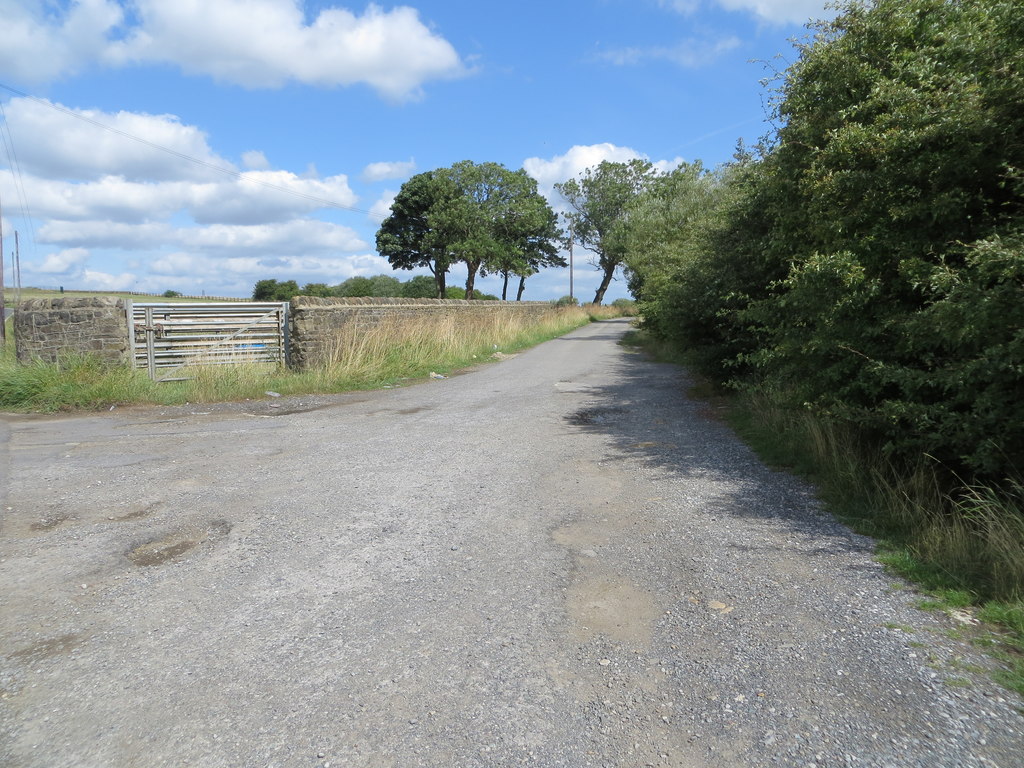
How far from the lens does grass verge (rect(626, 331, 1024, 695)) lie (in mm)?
3701

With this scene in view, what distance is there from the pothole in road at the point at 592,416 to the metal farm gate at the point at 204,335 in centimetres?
813

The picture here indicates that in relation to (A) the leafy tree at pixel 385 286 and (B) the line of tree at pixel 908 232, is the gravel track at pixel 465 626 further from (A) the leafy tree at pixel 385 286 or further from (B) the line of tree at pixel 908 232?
(A) the leafy tree at pixel 385 286

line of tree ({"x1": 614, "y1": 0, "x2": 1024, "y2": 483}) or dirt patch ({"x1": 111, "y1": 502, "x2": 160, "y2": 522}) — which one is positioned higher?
line of tree ({"x1": 614, "y1": 0, "x2": 1024, "y2": 483})

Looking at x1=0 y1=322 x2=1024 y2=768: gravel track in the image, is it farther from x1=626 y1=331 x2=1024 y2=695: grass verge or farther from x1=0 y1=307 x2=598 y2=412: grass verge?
x1=0 y1=307 x2=598 y2=412: grass verge

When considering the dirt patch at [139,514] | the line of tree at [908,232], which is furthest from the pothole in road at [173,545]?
the line of tree at [908,232]

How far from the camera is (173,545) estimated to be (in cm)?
502

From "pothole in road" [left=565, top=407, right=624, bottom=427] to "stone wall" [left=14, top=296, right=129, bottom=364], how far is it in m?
9.47

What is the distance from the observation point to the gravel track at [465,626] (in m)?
2.77

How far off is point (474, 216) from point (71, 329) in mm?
35730

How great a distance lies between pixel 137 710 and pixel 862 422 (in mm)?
5817

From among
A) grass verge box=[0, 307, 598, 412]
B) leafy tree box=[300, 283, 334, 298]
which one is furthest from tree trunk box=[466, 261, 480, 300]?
grass verge box=[0, 307, 598, 412]

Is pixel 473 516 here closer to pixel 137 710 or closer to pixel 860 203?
pixel 137 710

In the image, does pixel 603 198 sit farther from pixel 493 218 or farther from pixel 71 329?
pixel 71 329

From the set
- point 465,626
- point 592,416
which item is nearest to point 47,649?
point 465,626
